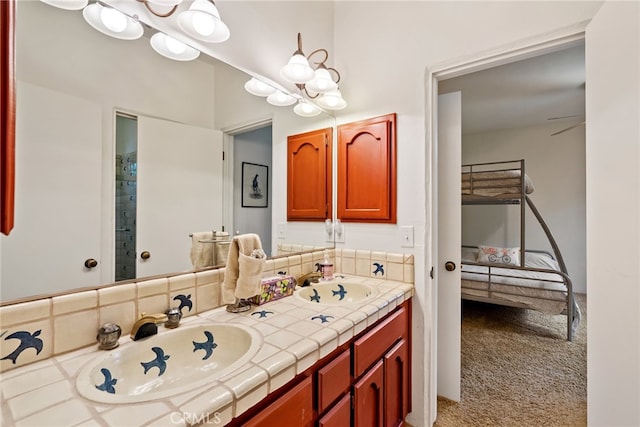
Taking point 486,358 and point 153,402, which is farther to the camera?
point 486,358

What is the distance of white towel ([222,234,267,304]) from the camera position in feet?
3.52

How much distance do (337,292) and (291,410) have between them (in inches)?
34.2

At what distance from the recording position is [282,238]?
1625mm

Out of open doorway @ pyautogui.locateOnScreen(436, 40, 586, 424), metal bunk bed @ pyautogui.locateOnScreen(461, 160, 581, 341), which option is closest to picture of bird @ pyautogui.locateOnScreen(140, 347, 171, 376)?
open doorway @ pyautogui.locateOnScreen(436, 40, 586, 424)

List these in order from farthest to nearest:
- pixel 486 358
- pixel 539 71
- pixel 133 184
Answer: pixel 539 71, pixel 486 358, pixel 133 184

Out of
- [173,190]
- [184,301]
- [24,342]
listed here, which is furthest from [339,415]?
[173,190]

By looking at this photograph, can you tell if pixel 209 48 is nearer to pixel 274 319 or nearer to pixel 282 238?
pixel 282 238

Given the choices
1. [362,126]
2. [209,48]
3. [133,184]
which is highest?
[209,48]

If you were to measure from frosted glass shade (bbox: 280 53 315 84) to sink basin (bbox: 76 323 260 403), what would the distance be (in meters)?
1.24

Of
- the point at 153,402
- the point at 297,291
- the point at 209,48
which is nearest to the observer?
the point at 153,402

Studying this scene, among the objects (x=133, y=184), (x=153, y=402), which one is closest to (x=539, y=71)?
(x=133, y=184)

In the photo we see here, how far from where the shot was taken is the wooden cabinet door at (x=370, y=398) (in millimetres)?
1057

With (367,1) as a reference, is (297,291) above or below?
below

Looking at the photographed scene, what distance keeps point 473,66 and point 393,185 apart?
734 mm
